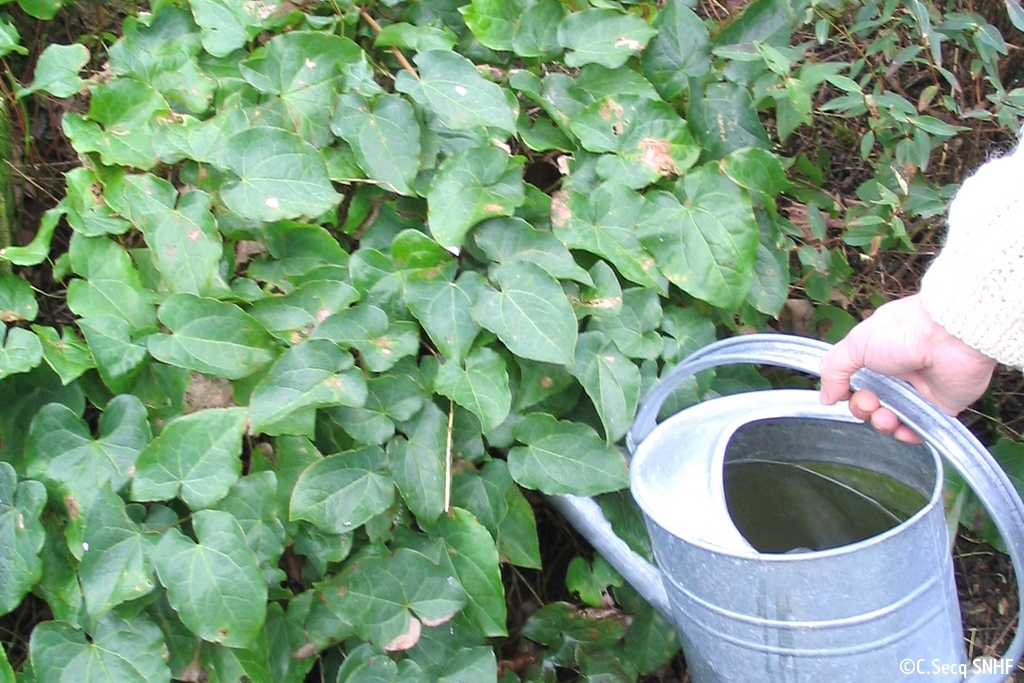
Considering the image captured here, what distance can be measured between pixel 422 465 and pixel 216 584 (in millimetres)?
259

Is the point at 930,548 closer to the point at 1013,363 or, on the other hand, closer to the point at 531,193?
the point at 1013,363

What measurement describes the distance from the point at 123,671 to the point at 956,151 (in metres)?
1.54

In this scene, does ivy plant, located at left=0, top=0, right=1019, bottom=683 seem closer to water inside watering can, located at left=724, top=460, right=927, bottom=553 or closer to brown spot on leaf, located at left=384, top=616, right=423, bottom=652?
brown spot on leaf, located at left=384, top=616, right=423, bottom=652

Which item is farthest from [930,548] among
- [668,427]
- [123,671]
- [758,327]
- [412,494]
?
[123,671]

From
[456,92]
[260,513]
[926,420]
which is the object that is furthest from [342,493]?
[926,420]

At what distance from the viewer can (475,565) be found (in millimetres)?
1078

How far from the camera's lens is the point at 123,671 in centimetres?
99

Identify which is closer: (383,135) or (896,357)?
(896,357)

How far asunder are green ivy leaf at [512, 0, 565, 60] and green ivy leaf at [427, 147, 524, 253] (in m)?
0.22

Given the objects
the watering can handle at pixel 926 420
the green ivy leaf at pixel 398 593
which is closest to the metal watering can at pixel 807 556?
the watering can handle at pixel 926 420

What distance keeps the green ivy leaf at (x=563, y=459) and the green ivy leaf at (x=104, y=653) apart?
45 centimetres

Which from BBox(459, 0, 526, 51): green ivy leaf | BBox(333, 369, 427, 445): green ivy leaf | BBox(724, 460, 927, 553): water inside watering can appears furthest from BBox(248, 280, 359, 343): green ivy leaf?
BBox(724, 460, 927, 553): water inside watering can

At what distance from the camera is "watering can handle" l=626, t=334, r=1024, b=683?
2.82 feet
